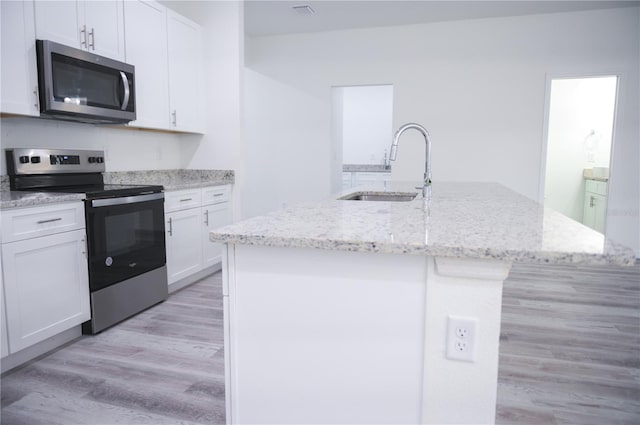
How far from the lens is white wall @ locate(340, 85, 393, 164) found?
7.89m

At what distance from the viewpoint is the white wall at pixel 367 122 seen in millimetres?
7887

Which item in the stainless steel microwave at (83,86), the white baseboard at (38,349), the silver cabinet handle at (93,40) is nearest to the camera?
the white baseboard at (38,349)

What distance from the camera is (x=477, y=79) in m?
4.97

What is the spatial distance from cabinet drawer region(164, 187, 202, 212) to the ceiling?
2.18 metres

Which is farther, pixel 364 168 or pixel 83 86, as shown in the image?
pixel 364 168

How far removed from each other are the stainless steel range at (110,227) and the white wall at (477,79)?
3.00 m

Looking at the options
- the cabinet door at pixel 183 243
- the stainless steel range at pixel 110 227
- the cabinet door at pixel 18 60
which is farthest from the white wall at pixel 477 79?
the cabinet door at pixel 18 60

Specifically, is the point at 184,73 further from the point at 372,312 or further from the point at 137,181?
the point at 372,312

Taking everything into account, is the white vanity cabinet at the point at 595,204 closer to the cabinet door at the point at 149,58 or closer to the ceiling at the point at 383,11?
the ceiling at the point at 383,11

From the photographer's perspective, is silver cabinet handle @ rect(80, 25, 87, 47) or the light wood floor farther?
silver cabinet handle @ rect(80, 25, 87, 47)

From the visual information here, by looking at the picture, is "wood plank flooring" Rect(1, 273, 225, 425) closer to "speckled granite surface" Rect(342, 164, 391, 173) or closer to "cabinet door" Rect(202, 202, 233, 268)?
"cabinet door" Rect(202, 202, 233, 268)

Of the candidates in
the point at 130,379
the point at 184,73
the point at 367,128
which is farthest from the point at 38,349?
the point at 367,128

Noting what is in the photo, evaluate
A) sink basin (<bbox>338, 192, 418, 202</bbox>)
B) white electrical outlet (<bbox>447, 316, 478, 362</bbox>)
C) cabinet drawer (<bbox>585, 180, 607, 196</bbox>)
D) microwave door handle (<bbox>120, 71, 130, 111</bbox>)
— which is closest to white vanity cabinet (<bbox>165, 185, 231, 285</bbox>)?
Result: microwave door handle (<bbox>120, 71, 130, 111</bbox>)

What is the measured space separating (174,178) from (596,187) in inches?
204
